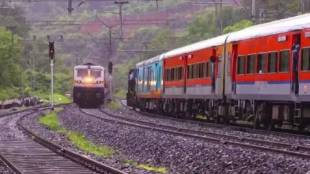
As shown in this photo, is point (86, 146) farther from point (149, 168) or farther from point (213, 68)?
point (213, 68)

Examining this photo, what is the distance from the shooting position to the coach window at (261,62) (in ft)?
80.4

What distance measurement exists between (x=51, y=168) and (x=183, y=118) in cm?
2292

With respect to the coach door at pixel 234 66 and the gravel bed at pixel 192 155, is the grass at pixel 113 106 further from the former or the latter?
the gravel bed at pixel 192 155

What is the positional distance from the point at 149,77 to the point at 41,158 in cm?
3092

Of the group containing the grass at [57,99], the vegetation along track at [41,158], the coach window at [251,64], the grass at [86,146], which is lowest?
the grass at [57,99]

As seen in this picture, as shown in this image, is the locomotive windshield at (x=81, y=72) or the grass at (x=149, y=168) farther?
the locomotive windshield at (x=81, y=72)

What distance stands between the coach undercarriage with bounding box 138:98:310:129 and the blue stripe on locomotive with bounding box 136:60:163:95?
366 centimetres

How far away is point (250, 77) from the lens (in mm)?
25906

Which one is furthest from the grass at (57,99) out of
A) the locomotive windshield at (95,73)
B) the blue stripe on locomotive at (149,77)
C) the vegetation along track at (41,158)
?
the vegetation along track at (41,158)

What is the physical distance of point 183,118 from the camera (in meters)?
37.8

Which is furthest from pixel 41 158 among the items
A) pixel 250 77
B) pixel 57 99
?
pixel 57 99

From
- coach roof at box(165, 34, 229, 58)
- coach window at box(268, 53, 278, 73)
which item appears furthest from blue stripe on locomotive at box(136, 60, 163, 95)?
coach window at box(268, 53, 278, 73)

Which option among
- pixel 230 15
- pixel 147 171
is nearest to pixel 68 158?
pixel 147 171

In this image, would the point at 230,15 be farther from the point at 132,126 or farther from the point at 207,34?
the point at 132,126
